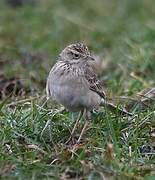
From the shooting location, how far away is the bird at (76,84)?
24.6 feet

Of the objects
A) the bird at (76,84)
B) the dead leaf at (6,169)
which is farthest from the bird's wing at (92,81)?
the dead leaf at (6,169)

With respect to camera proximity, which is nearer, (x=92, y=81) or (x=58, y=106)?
(x=92, y=81)

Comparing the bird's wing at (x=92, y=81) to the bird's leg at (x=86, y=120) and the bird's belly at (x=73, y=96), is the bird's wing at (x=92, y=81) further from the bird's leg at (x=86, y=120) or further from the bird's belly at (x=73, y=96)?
the bird's leg at (x=86, y=120)

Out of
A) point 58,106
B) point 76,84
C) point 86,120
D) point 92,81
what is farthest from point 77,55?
point 58,106

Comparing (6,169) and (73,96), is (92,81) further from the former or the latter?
(6,169)

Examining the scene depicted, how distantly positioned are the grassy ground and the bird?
213 millimetres

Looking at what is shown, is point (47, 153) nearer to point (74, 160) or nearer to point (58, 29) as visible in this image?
point (74, 160)

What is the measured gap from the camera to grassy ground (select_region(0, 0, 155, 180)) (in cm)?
650

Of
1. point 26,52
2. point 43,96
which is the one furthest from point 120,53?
point 43,96

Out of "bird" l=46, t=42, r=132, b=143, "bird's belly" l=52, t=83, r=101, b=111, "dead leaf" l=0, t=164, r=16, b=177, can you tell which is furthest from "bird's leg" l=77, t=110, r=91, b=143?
"dead leaf" l=0, t=164, r=16, b=177

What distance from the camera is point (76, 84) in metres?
7.54

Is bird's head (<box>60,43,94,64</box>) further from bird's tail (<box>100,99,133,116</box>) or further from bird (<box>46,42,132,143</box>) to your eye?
bird's tail (<box>100,99,133,116</box>)

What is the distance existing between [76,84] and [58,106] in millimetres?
1173

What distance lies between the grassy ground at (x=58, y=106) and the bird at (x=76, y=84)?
21 cm
